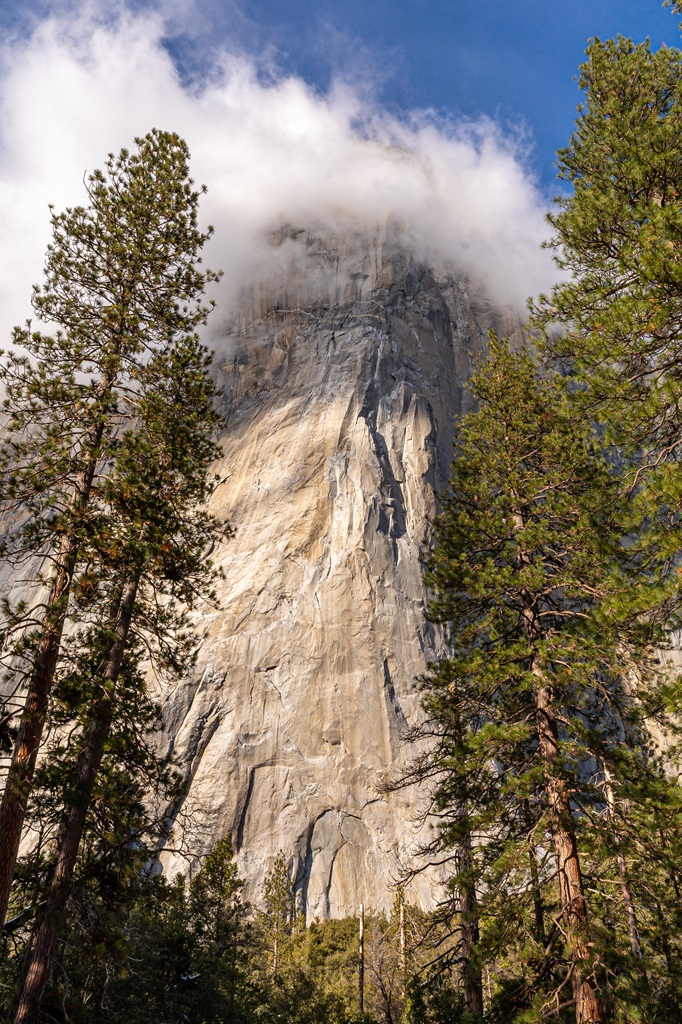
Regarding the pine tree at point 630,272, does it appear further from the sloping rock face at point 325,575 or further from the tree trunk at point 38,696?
the sloping rock face at point 325,575

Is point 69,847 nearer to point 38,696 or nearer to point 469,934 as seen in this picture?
point 38,696

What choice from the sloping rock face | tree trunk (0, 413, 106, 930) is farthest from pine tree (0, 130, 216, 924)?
the sloping rock face

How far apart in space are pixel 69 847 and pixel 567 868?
5402 mm

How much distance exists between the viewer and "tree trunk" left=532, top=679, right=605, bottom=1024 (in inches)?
258

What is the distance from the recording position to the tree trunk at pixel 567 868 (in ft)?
21.5

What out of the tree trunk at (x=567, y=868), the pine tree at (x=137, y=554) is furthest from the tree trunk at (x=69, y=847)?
the tree trunk at (x=567, y=868)

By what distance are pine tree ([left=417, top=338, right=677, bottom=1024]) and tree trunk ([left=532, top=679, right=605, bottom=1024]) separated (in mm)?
17

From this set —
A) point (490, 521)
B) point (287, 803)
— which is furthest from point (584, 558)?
point (287, 803)

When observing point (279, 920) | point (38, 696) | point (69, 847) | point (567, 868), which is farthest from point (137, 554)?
point (279, 920)

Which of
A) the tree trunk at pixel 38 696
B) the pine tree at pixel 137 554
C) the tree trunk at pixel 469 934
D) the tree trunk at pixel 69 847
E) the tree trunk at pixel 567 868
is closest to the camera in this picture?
the tree trunk at pixel 69 847

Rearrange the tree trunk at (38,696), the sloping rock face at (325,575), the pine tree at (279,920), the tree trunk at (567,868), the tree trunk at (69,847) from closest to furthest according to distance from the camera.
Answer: the tree trunk at (69,847) → the tree trunk at (38,696) → the tree trunk at (567,868) → the pine tree at (279,920) → the sloping rock face at (325,575)

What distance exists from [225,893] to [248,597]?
2748 cm

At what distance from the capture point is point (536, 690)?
27.8 ft

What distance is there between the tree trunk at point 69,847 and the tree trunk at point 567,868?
5.03m
